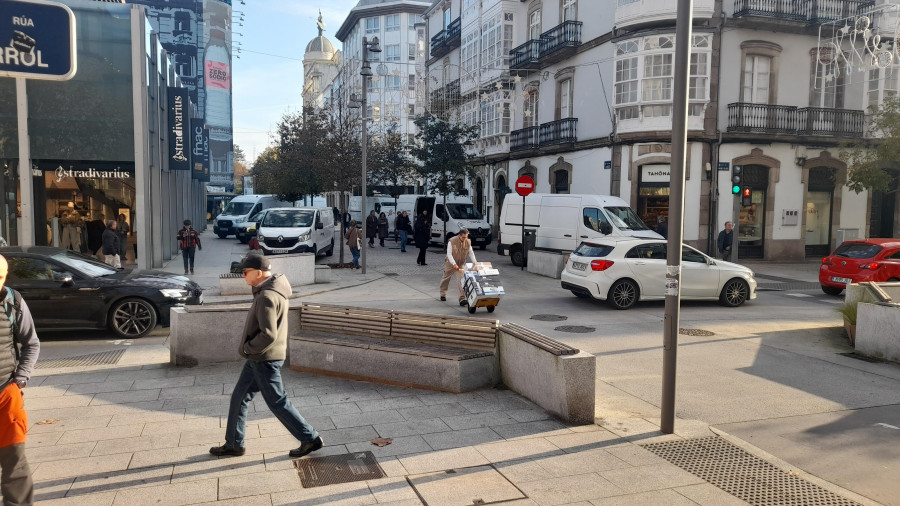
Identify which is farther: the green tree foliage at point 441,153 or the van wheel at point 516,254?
the green tree foliage at point 441,153

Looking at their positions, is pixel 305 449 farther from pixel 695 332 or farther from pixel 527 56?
pixel 527 56

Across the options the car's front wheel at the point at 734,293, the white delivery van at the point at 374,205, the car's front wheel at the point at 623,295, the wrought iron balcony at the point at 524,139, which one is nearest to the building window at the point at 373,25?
the white delivery van at the point at 374,205

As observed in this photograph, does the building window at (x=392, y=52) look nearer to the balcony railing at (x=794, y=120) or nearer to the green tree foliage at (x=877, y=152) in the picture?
the balcony railing at (x=794, y=120)

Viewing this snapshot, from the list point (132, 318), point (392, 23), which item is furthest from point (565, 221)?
point (392, 23)

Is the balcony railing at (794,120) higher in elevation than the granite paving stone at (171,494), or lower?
higher

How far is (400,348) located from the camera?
7680mm

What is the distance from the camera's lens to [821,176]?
88.0 ft

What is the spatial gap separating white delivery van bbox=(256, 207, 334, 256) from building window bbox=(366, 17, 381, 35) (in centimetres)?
5104

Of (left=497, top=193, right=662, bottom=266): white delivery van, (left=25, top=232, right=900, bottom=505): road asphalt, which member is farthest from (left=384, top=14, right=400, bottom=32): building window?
(left=25, top=232, right=900, bottom=505): road asphalt

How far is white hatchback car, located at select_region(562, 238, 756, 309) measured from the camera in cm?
1391

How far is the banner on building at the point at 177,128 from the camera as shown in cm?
2195

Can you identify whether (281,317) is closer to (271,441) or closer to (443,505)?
(271,441)

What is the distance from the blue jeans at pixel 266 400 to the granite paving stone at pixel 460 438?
103cm

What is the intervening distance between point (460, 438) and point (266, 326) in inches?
77.3
